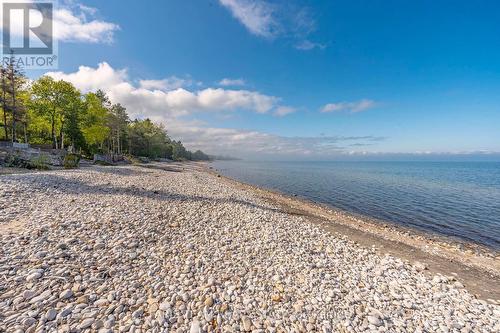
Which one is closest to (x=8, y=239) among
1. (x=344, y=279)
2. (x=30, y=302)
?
(x=30, y=302)

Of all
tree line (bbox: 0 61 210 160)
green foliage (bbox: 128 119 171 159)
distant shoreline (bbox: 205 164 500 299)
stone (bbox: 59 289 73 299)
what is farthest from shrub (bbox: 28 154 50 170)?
green foliage (bbox: 128 119 171 159)

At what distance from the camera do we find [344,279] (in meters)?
6.75

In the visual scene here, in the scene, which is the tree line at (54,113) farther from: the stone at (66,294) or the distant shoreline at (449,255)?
the distant shoreline at (449,255)

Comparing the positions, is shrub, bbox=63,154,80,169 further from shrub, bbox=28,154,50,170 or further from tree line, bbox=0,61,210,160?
tree line, bbox=0,61,210,160

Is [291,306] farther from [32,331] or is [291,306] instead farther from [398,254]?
[398,254]

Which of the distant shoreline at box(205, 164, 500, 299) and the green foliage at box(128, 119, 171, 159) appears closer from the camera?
the distant shoreline at box(205, 164, 500, 299)

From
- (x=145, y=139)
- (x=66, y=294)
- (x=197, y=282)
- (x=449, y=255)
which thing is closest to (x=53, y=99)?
(x=145, y=139)

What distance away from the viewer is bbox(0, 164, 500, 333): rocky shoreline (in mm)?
4336

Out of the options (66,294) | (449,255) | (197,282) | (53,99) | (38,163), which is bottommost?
(449,255)

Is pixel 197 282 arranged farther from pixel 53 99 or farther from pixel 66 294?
pixel 53 99

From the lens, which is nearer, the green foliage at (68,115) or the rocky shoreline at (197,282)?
the rocky shoreline at (197,282)

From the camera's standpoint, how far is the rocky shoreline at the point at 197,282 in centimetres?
434

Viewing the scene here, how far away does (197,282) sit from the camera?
5.72 meters

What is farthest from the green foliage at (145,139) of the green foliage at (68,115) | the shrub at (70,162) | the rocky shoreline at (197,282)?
the rocky shoreline at (197,282)
